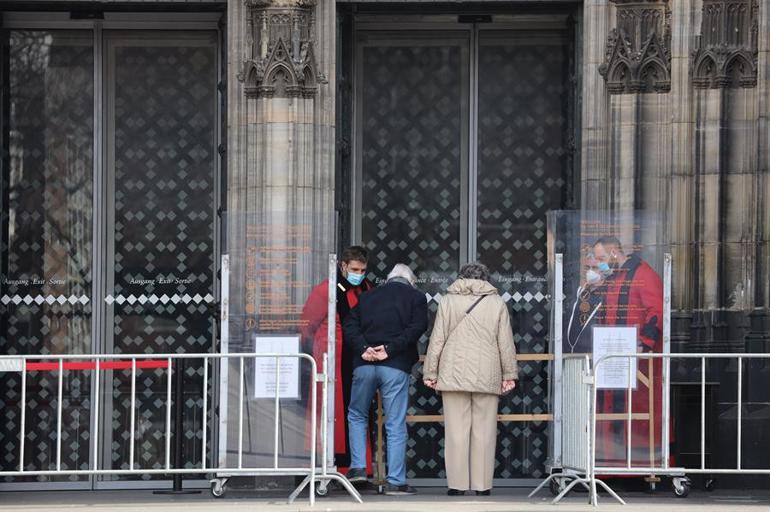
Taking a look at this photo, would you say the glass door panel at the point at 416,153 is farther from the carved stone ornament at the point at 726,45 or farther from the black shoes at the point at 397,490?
the carved stone ornament at the point at 726,45

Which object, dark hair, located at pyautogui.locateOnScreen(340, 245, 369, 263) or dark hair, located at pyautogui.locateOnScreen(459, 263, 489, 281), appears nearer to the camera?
dark hair, located at pyautogui.locateOnScreen(459, 263, 489, 281)

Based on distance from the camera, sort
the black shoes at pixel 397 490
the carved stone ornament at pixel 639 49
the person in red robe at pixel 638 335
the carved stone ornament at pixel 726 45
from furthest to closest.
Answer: the carved stone ornament at pixel 639 49, the carved stone ornament at pixel 726 45, the black shoes at pixel 397 490, the person in red robe at pixel 638 335

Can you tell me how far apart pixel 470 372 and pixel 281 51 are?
3.21 meters

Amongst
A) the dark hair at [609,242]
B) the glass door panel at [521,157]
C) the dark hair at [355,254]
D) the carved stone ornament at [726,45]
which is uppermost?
the carved stone ornament at [726,45]

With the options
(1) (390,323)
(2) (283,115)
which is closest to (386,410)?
(1) (390,323)

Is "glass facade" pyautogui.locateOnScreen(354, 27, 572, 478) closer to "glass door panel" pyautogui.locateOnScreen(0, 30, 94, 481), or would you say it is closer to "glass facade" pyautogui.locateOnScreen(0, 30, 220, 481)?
"glass facade" pyautogui.locateOnScreen(0, 30, 220, 481)

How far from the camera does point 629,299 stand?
14969 millimetres

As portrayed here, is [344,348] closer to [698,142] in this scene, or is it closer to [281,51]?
[281,51]

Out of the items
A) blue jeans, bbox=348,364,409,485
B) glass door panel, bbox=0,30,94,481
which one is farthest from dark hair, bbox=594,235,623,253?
glass door panel, bbox=0,30,94,481

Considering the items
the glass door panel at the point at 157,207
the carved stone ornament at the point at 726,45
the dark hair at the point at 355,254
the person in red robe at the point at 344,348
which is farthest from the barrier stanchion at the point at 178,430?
the carved stone ornament at the point at 726,45

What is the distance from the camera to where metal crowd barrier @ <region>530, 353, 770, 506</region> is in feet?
46.2

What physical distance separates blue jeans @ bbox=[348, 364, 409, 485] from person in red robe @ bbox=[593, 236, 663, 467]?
1.61 metres

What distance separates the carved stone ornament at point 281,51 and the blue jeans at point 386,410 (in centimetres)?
251

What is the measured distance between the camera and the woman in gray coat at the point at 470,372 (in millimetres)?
14852
